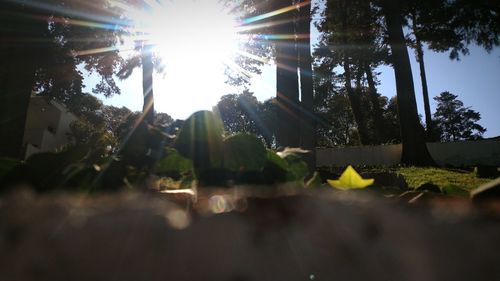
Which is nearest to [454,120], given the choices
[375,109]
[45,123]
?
[375,109]

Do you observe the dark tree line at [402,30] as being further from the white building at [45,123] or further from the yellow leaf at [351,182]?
the white building at [45,123]

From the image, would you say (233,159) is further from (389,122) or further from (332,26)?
(389,122)

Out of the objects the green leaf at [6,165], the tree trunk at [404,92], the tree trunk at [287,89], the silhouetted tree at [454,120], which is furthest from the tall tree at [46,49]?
the silhouetted tree at [454,120]

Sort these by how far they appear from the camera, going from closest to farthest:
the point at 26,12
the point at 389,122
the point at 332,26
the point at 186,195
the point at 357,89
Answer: the point at 186,195 < the point at 26,12 < the point at 332,26 < the point at 357,89 < the point at 389,122


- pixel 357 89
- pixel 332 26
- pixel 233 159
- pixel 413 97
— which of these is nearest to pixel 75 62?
pixel 332 26

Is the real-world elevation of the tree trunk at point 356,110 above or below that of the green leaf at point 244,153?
above

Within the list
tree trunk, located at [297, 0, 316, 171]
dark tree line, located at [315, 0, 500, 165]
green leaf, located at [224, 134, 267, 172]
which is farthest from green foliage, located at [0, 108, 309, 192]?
dark tree line, located at [315, 0, 500, 165]

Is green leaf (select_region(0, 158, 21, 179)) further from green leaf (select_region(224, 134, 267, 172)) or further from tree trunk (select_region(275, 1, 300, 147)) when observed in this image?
tree trunk (select_region(275, 1, 300, 147))
